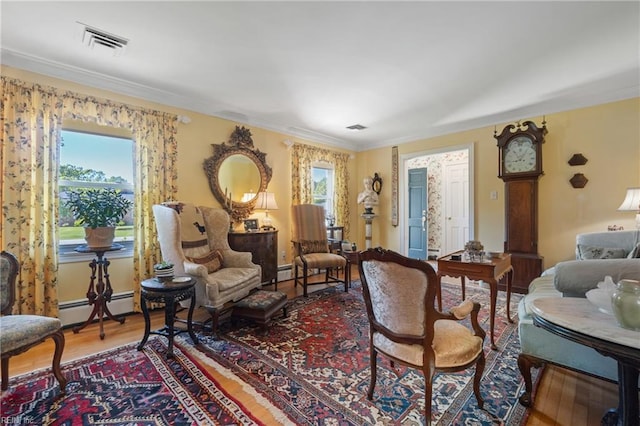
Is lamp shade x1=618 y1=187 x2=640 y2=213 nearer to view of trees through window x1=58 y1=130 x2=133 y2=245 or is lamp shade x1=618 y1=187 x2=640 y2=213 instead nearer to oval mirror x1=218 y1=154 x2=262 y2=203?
oval mirror x1=218 y1=154 x2=262 y2=203

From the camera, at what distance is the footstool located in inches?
106

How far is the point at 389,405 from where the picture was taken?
167 cm

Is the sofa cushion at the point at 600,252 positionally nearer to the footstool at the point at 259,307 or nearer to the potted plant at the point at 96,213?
the footstool at the point at 259,307

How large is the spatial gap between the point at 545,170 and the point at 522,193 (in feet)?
1.38

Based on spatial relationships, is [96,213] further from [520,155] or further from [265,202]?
[520,155]

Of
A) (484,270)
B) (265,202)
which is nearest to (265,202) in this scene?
(265,202)

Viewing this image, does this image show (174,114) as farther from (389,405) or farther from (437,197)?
(437,197)

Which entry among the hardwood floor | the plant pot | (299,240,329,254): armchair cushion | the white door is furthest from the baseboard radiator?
the white door

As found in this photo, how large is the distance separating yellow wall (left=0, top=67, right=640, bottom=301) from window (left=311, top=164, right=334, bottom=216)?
2.56 ft

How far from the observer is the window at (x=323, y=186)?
551 centimetres

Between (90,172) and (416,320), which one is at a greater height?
(90,172)

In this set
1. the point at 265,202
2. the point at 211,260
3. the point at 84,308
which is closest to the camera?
the point at 84,308

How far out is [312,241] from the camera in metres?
4.40

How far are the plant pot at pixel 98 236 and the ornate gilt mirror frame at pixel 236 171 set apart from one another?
1432 mm
